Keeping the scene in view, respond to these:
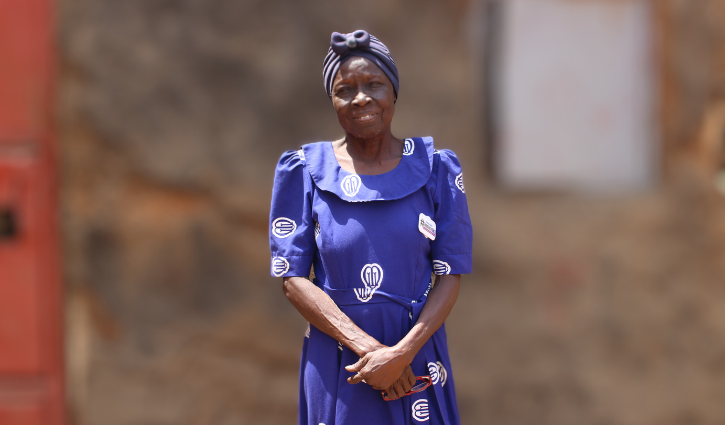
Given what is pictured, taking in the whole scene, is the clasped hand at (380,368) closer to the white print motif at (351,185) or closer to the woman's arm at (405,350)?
the woman's arm at (405,350)

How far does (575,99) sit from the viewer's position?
13.6ft

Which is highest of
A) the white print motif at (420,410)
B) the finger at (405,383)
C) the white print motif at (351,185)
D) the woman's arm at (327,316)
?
the white print motif at (351,185)

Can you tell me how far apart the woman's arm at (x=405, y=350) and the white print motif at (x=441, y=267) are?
0.10ft

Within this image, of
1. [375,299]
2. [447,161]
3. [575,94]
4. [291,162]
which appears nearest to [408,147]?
[447,161]

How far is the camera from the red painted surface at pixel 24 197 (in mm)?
3895

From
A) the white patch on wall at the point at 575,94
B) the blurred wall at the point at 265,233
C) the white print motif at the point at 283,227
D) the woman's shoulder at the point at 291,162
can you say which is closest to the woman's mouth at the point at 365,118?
the woman's shoulder at the point at 291,162

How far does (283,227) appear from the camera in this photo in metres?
2.00

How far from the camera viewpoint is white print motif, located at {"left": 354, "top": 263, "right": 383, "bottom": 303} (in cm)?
193

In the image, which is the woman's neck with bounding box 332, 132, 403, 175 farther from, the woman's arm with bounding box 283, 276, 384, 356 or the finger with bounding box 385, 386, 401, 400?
the finger with bounding box 385, 386, 401, 400

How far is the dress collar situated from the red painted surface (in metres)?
2.52

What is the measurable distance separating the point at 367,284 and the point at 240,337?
2.19 metres

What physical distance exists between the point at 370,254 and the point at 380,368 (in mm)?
314

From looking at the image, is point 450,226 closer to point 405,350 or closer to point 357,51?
point 405,350

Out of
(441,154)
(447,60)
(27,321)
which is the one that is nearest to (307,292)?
(441,154)
